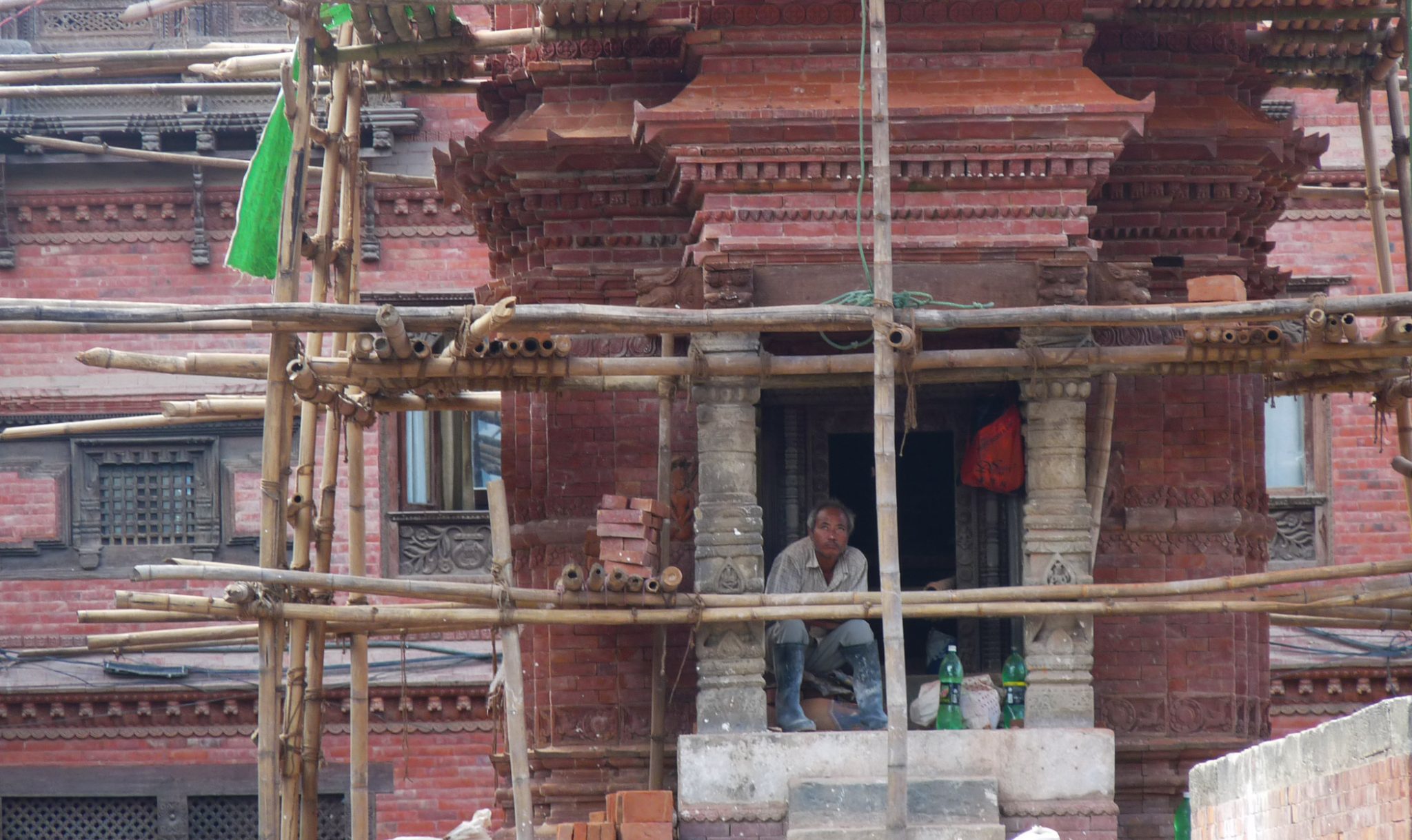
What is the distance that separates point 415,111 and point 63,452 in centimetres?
442

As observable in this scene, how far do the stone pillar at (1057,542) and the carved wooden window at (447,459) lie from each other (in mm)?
9039

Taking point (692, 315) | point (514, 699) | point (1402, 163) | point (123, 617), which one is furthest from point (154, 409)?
point (1402, 163)

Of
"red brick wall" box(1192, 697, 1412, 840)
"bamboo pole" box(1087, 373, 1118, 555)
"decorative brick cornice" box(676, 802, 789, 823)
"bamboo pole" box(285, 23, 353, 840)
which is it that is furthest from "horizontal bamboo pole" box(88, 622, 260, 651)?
"red brick wall" box(1192, 697, 1412, 840)

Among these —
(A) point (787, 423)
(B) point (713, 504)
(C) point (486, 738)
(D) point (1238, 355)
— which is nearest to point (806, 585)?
(B) point (713, 504)

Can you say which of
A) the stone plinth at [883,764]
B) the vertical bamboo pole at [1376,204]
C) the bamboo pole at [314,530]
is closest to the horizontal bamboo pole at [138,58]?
the bamboo pole at [314,530]

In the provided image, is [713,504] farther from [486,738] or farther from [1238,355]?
[486,738]

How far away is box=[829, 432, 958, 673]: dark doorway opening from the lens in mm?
14508

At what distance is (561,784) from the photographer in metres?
13.6

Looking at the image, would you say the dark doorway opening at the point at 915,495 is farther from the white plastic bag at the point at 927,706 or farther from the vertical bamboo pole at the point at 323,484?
the vertical bamboo pole at the point at 323,484

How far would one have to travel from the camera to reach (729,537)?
1236 centimetres

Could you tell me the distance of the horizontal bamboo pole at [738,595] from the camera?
1158cm

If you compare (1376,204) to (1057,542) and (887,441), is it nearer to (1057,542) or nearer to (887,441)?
(1057,542)

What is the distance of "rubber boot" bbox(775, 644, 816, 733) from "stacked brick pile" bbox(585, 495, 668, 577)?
904 millimetres

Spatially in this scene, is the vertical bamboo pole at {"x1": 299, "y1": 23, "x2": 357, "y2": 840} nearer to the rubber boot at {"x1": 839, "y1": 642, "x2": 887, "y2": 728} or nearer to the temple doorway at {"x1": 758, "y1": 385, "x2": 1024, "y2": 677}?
the temple doorway at {"x1": 758, "y1": 385, "x2": 1024, "y2": 677}
